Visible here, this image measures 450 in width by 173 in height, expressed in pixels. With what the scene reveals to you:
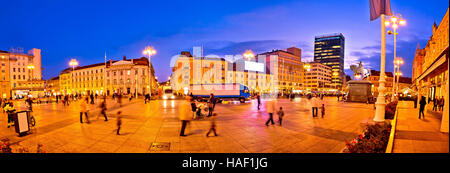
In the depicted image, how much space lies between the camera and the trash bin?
7.32 metres

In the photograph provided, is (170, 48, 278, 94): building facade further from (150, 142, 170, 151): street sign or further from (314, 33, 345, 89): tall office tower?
(314, 33, 345, 89): tall office tower

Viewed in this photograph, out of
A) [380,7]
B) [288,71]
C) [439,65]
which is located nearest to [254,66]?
[288,71]

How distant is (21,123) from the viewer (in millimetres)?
7422

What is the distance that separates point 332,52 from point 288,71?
226 feet

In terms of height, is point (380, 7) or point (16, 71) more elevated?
point (16, 71)

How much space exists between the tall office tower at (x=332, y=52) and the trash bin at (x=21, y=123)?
15771cm

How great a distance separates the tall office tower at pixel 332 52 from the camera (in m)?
144

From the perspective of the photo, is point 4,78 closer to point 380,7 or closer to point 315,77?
point 380,7

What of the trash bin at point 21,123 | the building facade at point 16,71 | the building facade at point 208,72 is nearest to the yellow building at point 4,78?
the building facade at point 16,71

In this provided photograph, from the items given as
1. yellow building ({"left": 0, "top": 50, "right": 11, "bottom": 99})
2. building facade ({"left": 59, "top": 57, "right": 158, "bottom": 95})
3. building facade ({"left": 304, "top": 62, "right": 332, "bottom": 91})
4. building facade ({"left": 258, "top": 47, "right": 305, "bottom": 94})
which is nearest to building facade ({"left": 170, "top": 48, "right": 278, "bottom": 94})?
building facade ({"left": 59, "top": 57, "right": 158, "bottom": 95})

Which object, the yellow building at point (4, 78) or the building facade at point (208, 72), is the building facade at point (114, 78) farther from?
the yellow building at point (4, 78)
